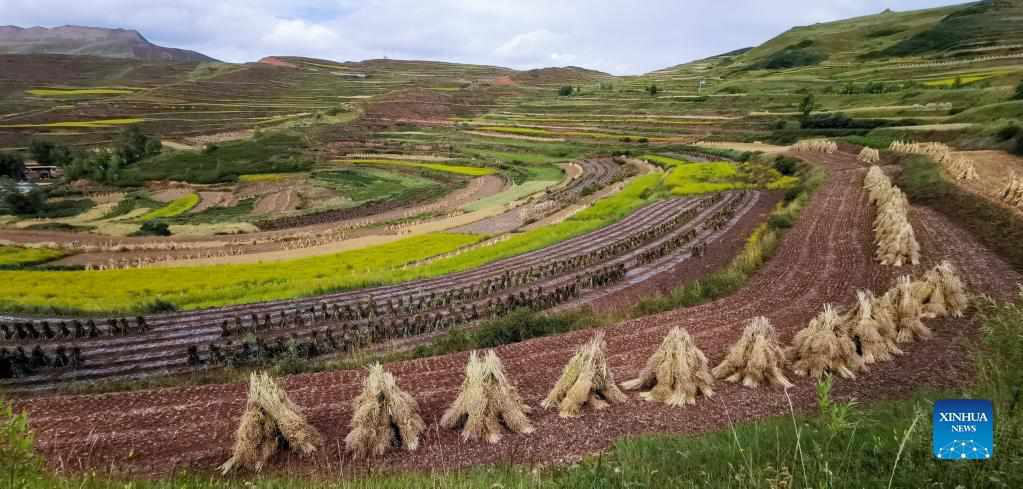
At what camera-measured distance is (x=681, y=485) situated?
5703mm

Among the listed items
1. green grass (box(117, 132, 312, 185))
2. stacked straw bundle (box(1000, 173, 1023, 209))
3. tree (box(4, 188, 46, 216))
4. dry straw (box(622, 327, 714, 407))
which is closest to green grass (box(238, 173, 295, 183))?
green grass (box(117, 132, 312, 185))

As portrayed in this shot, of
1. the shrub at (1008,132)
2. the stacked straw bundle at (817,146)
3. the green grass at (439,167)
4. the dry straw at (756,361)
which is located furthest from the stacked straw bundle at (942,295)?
the green grass at (439,167)

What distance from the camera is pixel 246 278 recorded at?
115ft

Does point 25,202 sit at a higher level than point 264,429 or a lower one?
higher

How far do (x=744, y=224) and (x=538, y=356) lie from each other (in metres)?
30.8

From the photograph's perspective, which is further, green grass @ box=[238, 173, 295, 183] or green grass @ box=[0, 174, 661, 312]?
green grass @ box=[238, 173, 295, 183]

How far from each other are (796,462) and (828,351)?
27.8 feet

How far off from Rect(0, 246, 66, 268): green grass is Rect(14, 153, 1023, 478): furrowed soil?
32.5m

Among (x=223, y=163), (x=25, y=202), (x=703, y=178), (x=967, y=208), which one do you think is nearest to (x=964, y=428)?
(x=967, y=208)

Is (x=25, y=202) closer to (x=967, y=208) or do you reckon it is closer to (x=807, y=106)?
(x=967, y=208)

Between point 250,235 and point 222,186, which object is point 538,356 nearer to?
point 250,235

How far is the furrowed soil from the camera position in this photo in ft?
34.9

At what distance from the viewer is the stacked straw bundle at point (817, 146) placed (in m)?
66.1

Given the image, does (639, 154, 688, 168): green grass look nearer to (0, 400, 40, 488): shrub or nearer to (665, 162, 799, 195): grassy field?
(665, 162, 799, 195): grassy field
